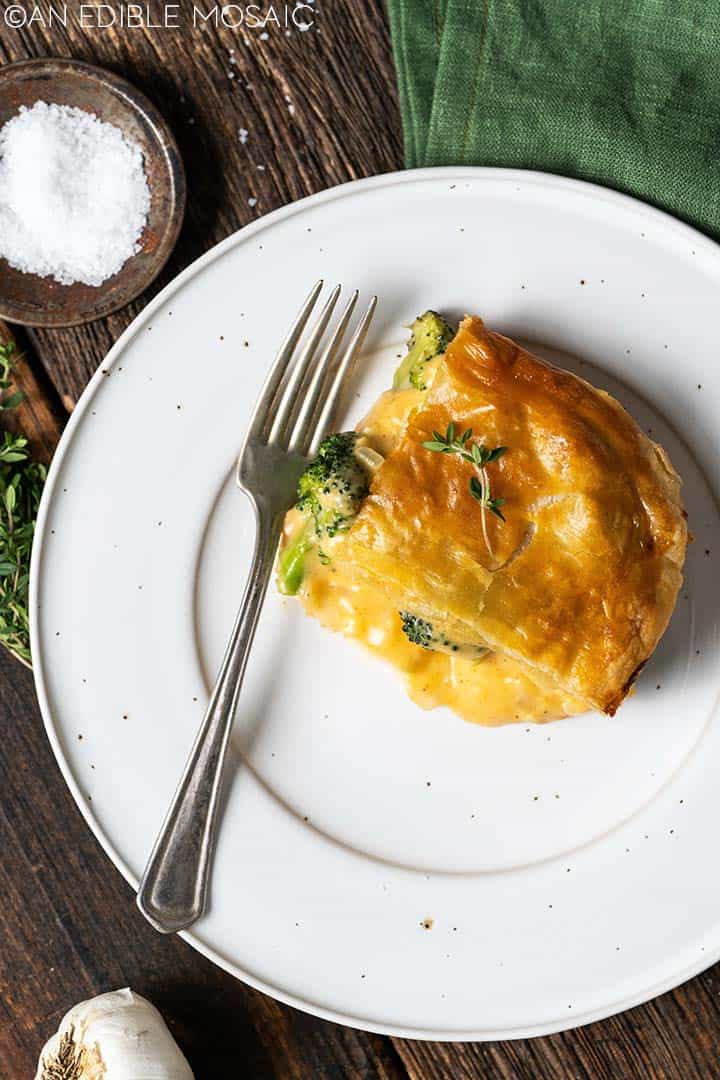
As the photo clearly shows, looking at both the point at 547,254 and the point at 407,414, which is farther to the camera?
the point at 547,254

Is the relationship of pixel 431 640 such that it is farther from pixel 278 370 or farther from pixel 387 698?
pixel 278 370

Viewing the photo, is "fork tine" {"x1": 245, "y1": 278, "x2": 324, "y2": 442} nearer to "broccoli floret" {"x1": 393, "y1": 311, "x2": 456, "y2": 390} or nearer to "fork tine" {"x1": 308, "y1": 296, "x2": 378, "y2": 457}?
"fork tine" {"x1": 308, "y1": 296, "x2": 378, "y2": 457}

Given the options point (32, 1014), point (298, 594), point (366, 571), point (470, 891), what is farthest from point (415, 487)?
point (32, 1014)

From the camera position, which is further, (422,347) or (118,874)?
(118,874)

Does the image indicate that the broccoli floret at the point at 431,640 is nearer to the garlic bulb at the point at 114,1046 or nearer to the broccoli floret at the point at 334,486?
the broccoli floret at the point at 334,486

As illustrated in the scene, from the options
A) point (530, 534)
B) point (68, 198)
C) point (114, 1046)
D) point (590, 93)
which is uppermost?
point (590, 93)

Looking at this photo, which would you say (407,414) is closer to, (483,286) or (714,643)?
(483,286)

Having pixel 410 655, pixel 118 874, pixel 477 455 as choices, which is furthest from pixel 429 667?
pixel 118 874
